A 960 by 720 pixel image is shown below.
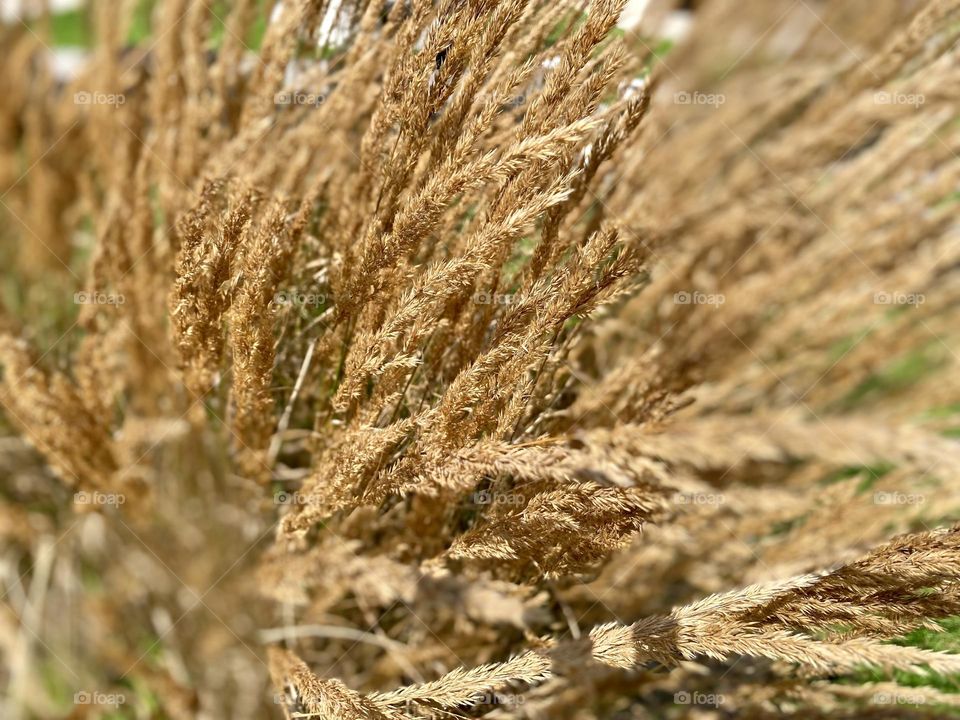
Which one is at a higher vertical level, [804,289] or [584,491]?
[804,289]

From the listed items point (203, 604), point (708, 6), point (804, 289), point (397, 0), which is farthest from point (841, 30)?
point (203, 604)

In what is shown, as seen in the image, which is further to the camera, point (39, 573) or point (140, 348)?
point (39, 573)

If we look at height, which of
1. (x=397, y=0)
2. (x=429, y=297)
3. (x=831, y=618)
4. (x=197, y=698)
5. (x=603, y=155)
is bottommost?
(x=197, y=698)

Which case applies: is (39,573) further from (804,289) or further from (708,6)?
(708,6)

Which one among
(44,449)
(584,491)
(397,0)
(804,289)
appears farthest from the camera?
(804,289)

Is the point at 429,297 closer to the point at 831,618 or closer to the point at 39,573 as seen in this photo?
the point at 831,618

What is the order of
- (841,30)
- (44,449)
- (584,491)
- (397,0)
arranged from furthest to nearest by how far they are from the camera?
(841,30), (44,449), (397,0), (584,491)

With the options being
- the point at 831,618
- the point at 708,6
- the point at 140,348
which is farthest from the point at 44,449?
the point at 708,6
